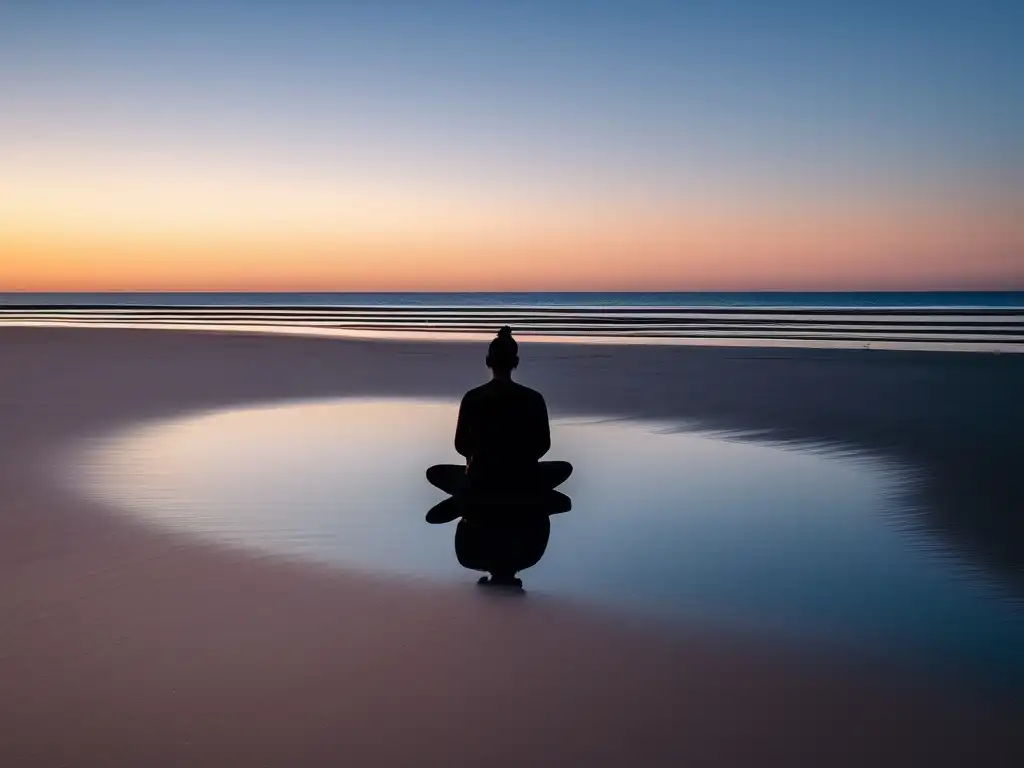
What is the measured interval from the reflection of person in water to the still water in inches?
24.2

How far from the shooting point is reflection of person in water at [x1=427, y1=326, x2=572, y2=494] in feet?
25.8

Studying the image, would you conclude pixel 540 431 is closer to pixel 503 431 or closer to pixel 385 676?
pixel 503 431

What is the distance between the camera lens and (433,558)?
743cm

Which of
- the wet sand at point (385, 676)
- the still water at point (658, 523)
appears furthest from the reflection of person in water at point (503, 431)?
the wet sand at point (385, 676)

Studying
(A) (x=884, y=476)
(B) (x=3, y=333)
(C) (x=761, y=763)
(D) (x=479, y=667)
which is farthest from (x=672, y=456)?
(B) (x=3, y=333)

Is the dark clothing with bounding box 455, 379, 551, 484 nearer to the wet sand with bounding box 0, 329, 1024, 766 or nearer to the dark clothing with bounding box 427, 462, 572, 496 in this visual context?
the dark clothing with bounding box 427, 462, 572, 496

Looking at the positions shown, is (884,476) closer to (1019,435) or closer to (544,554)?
(1019,435)

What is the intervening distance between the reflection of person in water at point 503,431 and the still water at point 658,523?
2.02 ft

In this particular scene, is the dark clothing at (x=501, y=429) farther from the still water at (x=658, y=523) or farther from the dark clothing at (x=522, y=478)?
the still water at (x=658, y=523)

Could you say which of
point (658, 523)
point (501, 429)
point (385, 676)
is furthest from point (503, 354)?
point (385, 676)

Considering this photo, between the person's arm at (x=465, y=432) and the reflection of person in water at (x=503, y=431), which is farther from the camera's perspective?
the person's arm at (x=465, y=432)

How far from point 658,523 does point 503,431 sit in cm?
181

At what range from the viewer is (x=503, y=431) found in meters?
7.90

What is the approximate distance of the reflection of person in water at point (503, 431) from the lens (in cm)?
788
